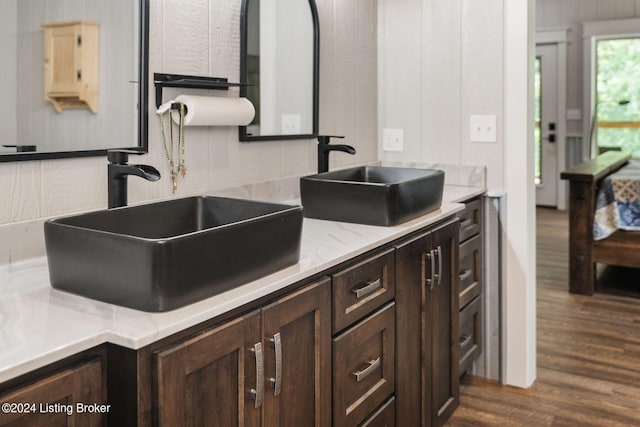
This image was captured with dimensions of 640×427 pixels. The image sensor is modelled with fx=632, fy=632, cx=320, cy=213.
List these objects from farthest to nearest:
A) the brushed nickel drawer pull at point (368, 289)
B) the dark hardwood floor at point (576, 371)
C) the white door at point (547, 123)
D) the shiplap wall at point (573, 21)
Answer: the white door at point (547, 123)
the shiplap wall at point (573, 21)
the dark hardwood floor at point (576, 371)
the brushed nickel drawer pull at point (368, 289)

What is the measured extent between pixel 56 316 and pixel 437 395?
1.52 m

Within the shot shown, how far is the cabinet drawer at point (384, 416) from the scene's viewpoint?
1.75 m

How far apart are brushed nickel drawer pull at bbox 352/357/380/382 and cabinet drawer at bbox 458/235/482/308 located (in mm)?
781

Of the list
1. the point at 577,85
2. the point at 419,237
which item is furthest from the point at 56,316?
the point at 577,85

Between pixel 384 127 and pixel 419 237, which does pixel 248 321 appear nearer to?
pixel 419 237

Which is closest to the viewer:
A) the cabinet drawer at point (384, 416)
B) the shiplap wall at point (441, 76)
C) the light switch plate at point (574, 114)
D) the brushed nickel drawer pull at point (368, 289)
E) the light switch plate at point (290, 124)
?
the brushed nickel drawer pull at point (368, 289)

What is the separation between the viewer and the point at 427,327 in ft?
6.82

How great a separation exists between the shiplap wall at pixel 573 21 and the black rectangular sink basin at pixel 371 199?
613 centimetres

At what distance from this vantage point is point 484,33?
8.84ft

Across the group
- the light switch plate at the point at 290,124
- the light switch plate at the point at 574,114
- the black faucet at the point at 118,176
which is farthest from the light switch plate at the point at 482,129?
the light switch plate at the point at 574,114

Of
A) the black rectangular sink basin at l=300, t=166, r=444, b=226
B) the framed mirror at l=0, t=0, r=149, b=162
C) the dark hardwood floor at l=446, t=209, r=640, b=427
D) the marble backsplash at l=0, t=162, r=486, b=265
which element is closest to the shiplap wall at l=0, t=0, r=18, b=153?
the framed mirror at l=0, t=0, r=149, b=162

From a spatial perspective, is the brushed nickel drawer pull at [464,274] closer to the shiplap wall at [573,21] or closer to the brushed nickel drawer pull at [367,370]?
the brushed nickel drawer pull at [367,370]

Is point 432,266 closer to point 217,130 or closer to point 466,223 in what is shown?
point 466,223

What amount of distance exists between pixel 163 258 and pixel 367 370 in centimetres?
82
